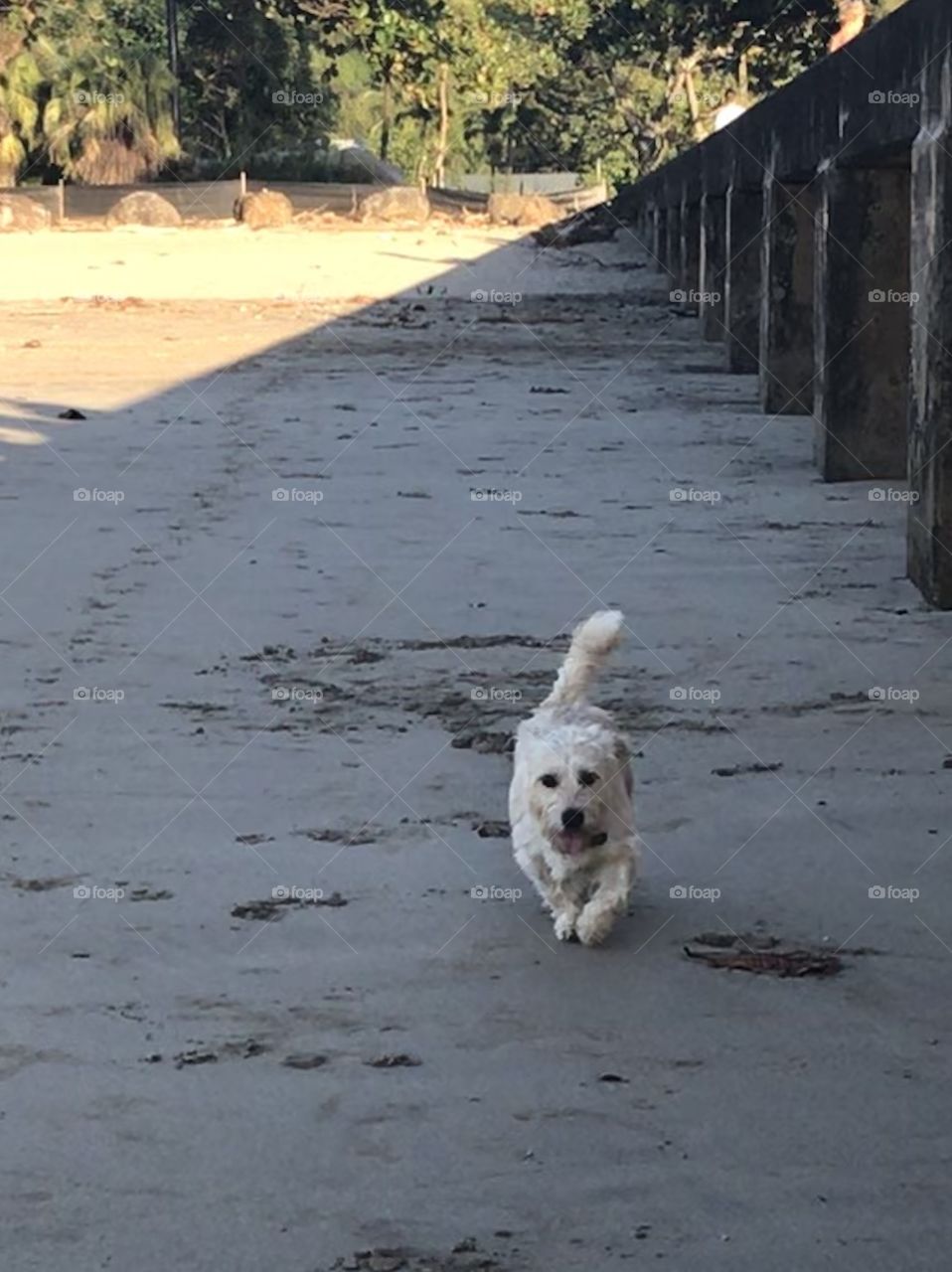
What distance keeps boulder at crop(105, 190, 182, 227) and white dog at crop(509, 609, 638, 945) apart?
3327 centimetres

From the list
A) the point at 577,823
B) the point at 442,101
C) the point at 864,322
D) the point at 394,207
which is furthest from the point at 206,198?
the point at 577,823

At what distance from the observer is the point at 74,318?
85.4 ft

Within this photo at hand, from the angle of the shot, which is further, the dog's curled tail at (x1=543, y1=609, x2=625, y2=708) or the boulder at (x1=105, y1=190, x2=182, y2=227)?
the boulder at (x1=105, y1=190, x2=182, y2=227)

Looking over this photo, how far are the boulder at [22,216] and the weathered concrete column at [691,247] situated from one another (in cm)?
1331

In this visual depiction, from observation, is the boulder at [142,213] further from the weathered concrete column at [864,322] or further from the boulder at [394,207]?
the weathered concrete column at [864,322]

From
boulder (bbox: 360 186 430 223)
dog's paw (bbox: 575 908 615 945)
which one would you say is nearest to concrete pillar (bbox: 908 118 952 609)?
dog's paw (bbox: 575 908 615 945)

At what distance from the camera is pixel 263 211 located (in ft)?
123

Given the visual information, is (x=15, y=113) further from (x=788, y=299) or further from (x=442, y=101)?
(x=788, y=299)

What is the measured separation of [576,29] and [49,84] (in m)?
15.4

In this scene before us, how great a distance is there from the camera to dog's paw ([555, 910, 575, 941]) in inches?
221

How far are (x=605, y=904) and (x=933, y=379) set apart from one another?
5041 millimetres

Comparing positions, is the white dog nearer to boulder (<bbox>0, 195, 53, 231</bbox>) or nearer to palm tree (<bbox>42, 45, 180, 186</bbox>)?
boulder (<bbox>0, 195, 53, 231</bbox>)

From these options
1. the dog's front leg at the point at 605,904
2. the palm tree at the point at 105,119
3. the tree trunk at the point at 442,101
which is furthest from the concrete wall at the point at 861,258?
the tree trunk at the point at 442,101

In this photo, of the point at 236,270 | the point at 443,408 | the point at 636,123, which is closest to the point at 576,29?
the point at 636,123
